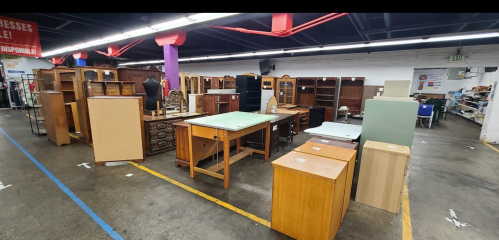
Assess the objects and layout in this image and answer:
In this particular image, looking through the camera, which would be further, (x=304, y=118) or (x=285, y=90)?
(x=285, y=90)

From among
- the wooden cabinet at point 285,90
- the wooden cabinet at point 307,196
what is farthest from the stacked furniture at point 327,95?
the wooden cabinet at point 307,196

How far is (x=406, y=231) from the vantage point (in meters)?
2.19

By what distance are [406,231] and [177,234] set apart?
248 cm

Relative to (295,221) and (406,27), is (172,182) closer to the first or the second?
(295,221)

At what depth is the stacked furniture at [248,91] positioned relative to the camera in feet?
20.0

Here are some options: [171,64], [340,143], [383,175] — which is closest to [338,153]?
[340,143]

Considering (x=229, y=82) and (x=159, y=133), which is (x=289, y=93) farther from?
(x=159, y=133)

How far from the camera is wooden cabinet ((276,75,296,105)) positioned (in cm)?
902

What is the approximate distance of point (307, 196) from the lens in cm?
188

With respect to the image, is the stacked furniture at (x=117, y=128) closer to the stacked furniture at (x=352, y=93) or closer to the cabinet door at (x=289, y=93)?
the cabinet door at (x=289, y=93)

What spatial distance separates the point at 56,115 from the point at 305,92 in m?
8.77

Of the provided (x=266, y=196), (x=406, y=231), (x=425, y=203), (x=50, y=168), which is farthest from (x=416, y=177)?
(x=50, y=168)

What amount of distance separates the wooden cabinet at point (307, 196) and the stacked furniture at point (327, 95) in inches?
278

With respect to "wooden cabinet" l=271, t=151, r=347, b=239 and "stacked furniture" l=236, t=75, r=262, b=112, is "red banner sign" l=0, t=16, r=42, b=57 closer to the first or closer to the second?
"stacked furniture" l=236, t=75, r=262, b=112
